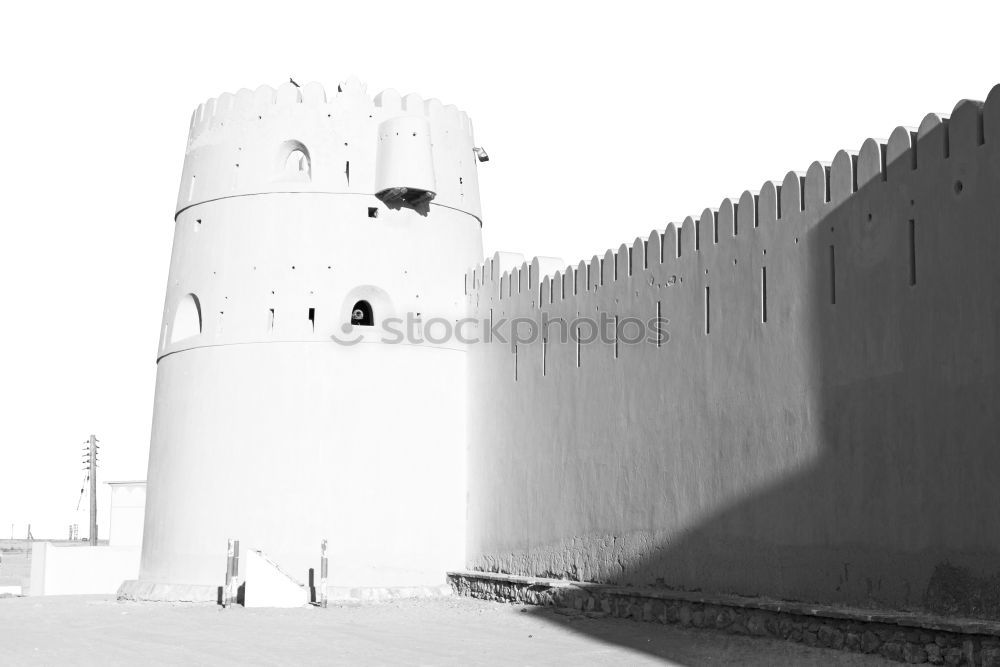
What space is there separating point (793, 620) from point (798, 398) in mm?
1936

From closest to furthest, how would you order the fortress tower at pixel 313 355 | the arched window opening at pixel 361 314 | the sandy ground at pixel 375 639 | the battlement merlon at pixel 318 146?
the sandy ground at pixel 375 639 < the fortress tower at pixel 313 355 < the battlement merlon at pixel 318 146 < the arched window opening at pixel 361 314

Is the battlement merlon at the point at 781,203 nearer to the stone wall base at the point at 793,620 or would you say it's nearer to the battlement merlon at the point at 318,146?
the battlement merlon at the point at 318,146

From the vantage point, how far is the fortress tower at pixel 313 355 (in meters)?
16.2

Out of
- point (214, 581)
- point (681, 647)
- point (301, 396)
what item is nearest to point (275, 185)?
point (301, 396)

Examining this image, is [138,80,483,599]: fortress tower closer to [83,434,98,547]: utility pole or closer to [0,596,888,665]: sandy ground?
[0,596,888,665]: sandy ground

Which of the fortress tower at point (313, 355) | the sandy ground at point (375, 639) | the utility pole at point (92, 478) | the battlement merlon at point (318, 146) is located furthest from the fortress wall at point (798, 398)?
the utility pole at point (92, 478)

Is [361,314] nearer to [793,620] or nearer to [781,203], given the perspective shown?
[781,203]

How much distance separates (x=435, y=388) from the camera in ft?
55.6

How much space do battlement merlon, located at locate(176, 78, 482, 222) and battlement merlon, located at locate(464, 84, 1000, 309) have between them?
2.11 m

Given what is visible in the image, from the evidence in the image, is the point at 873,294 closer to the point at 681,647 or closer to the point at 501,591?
the point at 681,647

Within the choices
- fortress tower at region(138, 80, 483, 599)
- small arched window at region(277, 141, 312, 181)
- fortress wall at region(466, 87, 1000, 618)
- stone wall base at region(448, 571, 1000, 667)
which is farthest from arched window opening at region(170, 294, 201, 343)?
stone wall base at region(448, 571, 1000, 667)

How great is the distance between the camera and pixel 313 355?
1638 centimetres

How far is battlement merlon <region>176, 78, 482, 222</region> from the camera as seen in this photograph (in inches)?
666

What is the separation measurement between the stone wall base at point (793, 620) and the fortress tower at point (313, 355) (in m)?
2.35
